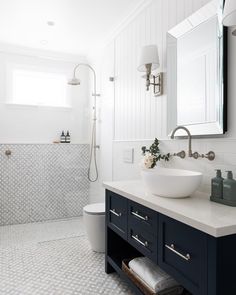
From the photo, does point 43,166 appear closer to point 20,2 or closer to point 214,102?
point 20,2

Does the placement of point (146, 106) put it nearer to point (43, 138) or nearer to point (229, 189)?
point (229, 189)

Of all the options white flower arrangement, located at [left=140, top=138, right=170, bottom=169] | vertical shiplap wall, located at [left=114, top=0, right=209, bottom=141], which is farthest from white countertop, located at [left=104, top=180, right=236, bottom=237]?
vertical shiplap wall, located at [left=114, top=0, right=209, bottom=141]

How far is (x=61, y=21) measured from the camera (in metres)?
2.74

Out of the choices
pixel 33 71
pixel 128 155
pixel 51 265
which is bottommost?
pixel 51 265

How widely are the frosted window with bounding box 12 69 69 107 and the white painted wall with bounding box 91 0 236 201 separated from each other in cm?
78

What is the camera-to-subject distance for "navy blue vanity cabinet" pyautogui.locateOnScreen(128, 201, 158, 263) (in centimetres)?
142

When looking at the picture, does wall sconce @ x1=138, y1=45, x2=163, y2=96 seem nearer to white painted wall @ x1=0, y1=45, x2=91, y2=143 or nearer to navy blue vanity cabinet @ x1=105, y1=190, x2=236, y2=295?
navy blue vanity cabinet @ x1=105, y1=190, x2=236, y2=295

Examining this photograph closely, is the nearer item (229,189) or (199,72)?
(229,189)

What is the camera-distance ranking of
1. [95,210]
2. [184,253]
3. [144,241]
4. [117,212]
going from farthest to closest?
[95,210] < [117,212] < [144,241] < [184,253]

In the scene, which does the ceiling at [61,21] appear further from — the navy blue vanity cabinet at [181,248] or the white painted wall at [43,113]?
the navy blue vanity cabinet at [181,248]

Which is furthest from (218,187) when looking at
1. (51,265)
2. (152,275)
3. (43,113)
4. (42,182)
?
(43,113)

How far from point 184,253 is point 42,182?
9.06 feet

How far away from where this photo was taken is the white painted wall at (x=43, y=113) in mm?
3422

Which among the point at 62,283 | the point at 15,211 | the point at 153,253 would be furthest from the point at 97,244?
the point at 15,211
